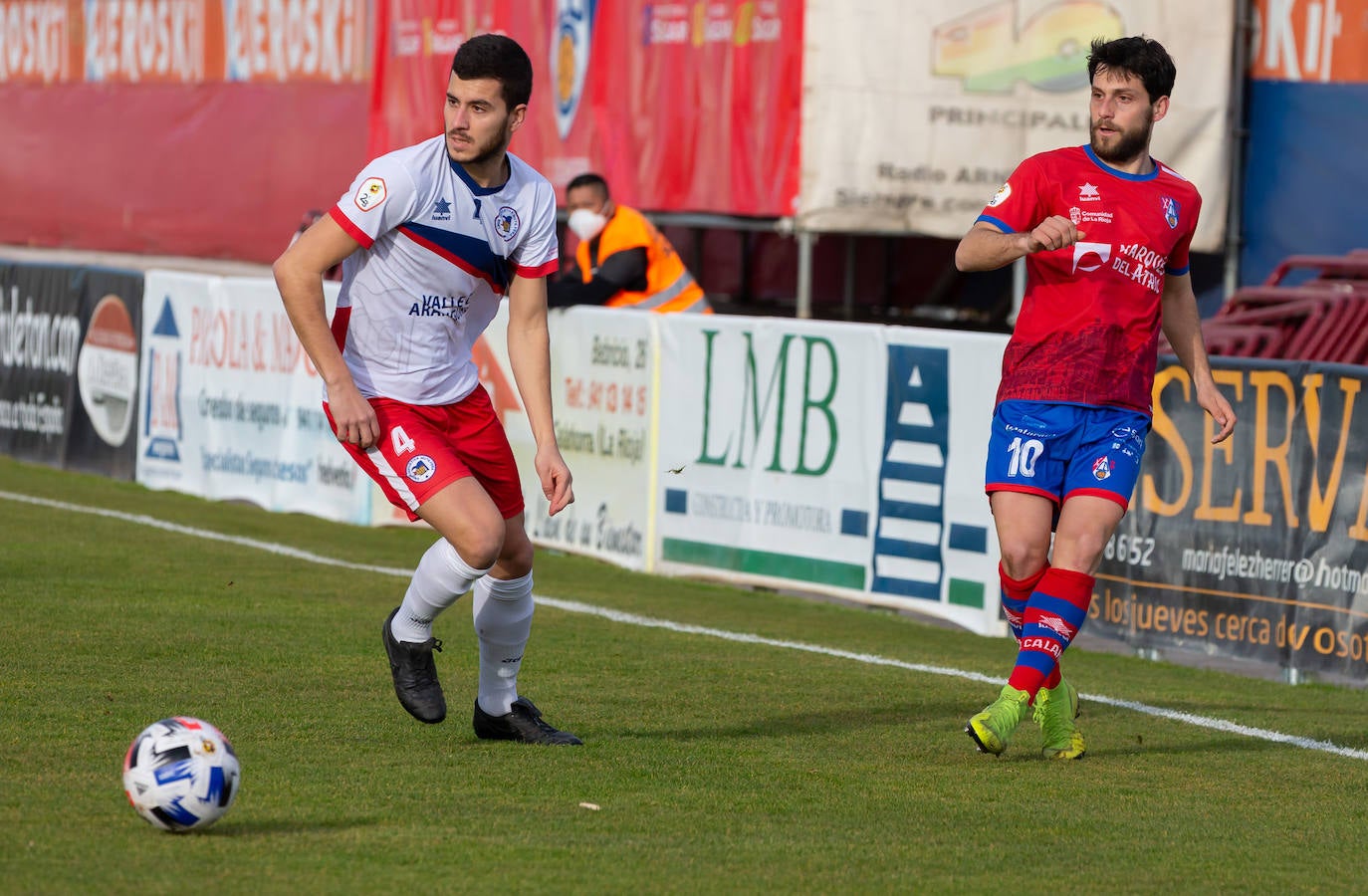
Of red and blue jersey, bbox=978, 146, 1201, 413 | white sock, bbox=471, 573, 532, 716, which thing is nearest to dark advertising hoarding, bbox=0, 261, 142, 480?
white sock, bbox=471, 573, 532, 716

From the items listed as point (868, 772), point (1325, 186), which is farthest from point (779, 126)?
point (868, 772)

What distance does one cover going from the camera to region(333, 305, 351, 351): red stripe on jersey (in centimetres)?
662

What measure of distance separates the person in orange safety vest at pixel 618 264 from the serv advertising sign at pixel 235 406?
5.36 feet

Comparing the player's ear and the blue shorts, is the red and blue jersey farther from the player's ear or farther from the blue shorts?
the player's ear

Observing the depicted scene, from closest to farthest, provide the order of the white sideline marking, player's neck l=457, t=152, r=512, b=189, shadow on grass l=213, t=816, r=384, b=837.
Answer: shadow on grass l=213, t=816, r=384, b=837 < player's neck l=457, t=152, r=512, b=189 < the white sideline marking

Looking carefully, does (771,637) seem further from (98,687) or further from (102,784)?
(102,784)

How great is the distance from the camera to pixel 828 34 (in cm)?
1550

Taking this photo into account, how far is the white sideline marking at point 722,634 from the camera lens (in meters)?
7.92

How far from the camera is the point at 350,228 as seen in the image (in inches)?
251

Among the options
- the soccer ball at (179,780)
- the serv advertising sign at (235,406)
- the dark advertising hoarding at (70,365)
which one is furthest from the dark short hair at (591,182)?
the soccer ball at (179,780)

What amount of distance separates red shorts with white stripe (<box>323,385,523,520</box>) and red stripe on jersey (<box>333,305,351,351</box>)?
0.20m

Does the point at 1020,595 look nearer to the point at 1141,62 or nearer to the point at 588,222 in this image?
the point at 1141,62

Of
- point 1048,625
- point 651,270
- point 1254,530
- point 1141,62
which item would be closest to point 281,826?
point 1048,625

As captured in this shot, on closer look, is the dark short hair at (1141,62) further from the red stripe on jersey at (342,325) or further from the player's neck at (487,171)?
the red stripe on jersey at (342,325)
